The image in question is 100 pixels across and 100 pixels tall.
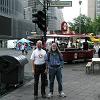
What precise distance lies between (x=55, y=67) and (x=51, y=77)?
0.34 metres

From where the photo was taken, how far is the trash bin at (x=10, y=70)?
44.1 feet

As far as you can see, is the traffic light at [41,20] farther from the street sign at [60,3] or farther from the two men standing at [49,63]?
the two men standing at [49,63]

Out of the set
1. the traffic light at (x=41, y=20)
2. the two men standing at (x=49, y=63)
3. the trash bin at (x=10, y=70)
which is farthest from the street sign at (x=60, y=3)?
the two men standing at (x=49, y=63)

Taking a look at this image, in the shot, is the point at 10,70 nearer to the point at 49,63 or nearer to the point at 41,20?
the point at 49,63

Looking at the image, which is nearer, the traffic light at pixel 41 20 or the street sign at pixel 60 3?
the traffic light at pixel 41 20

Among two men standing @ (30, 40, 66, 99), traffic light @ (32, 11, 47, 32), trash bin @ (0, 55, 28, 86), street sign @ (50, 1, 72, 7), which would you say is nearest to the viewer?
two men standing @ (30, 40, 66, 99)

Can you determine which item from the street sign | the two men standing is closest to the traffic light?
the street sign

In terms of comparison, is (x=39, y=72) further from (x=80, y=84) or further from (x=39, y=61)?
(x=80, y=84)

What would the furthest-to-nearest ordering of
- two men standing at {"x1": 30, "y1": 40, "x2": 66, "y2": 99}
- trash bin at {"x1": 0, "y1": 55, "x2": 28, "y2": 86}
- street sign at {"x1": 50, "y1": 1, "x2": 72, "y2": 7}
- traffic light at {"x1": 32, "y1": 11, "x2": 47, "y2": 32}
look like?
street sign at {"x1": 50, "y1": 1, "x2": 72, "y2": 7} → traffic light at {"x1": 32, "y1": 11, "x2": 47, "y2": 32} → trash bin at {"x1": 0, "y1": 55, "x2": 28, "y2": 86} → two men standing at {"x1": 30, "y1": 40, "x2": 66, "y2": 99}

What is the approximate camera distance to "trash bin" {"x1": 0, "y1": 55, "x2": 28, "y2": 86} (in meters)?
13.4

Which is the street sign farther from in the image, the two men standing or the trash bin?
the two men standing

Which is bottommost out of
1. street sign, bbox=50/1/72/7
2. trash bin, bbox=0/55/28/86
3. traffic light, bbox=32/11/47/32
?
trash bin, bbox=0/55/28/86

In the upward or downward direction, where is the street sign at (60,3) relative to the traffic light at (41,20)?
upward

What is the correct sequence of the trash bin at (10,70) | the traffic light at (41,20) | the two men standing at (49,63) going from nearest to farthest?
1. the two men standing at (49,63)
2. the trash bin at (10,70)
3. the traffic light at (41,20)
